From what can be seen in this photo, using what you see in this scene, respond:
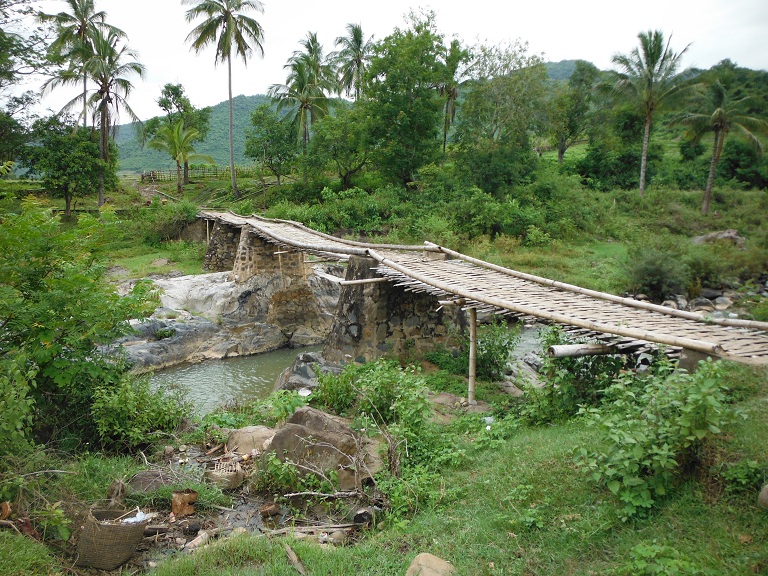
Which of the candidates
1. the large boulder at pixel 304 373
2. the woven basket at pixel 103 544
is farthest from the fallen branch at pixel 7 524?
the large boulder at pixel 304 373

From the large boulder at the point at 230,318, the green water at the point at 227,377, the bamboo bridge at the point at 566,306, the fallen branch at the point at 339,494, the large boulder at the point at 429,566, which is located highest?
the bamboo bridge at the point at 566,306

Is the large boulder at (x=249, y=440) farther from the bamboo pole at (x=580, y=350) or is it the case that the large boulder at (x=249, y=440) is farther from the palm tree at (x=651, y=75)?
the palm tree at (x=651, y=75)

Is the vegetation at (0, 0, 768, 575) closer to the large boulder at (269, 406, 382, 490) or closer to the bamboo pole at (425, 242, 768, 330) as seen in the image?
the large boulder at (269, 406, 382, 490)

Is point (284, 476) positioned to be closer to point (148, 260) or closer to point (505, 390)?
point (505, 390)

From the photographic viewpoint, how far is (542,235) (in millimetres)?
19906

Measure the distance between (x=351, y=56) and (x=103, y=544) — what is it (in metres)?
29.4

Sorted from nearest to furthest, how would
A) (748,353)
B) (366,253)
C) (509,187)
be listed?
1. (748,353)
2. (366,253)
3. (509,187)

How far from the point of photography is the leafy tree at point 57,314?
551 centimetres

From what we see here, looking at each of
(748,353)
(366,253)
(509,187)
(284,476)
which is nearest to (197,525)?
(284,476)

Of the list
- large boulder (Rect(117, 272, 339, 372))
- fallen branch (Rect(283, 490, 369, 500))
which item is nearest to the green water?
large boulder (Rect(117, 272, 339, 372))

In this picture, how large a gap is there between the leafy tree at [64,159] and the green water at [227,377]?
13.1 metres

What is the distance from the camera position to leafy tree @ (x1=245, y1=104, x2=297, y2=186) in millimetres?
25578

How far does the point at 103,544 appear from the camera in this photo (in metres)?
4.09

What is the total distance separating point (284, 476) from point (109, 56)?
23903 mm
